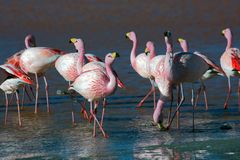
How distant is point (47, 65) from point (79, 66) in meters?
1.09

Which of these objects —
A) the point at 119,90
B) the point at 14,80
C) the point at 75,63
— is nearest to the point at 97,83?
the point at 14,80

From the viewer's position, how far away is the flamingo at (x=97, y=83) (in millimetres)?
9812

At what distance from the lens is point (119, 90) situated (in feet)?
43.5

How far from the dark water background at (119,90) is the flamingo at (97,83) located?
0.47 meters

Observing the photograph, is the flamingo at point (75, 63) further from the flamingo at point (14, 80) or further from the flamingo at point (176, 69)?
the flamingo at point (176, 69)

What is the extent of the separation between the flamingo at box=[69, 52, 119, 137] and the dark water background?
47 centimetres

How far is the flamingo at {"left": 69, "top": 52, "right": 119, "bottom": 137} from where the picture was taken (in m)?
9.81

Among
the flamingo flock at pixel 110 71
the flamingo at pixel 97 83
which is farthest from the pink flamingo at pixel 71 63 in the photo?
the flamingo at pixel 97 83

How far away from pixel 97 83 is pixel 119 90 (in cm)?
337

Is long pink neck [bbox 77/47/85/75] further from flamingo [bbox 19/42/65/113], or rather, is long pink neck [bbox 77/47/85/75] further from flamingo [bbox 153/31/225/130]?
flamingo [bbox 153/31/225/130]

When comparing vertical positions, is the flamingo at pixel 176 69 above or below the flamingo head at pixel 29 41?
below

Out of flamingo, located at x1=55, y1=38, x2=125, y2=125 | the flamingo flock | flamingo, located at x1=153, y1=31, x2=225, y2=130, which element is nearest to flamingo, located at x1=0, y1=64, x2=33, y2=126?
the flamingo flock

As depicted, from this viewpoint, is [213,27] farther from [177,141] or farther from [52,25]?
[177,141]

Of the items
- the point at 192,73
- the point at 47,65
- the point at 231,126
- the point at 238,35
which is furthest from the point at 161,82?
the point at 238,35
